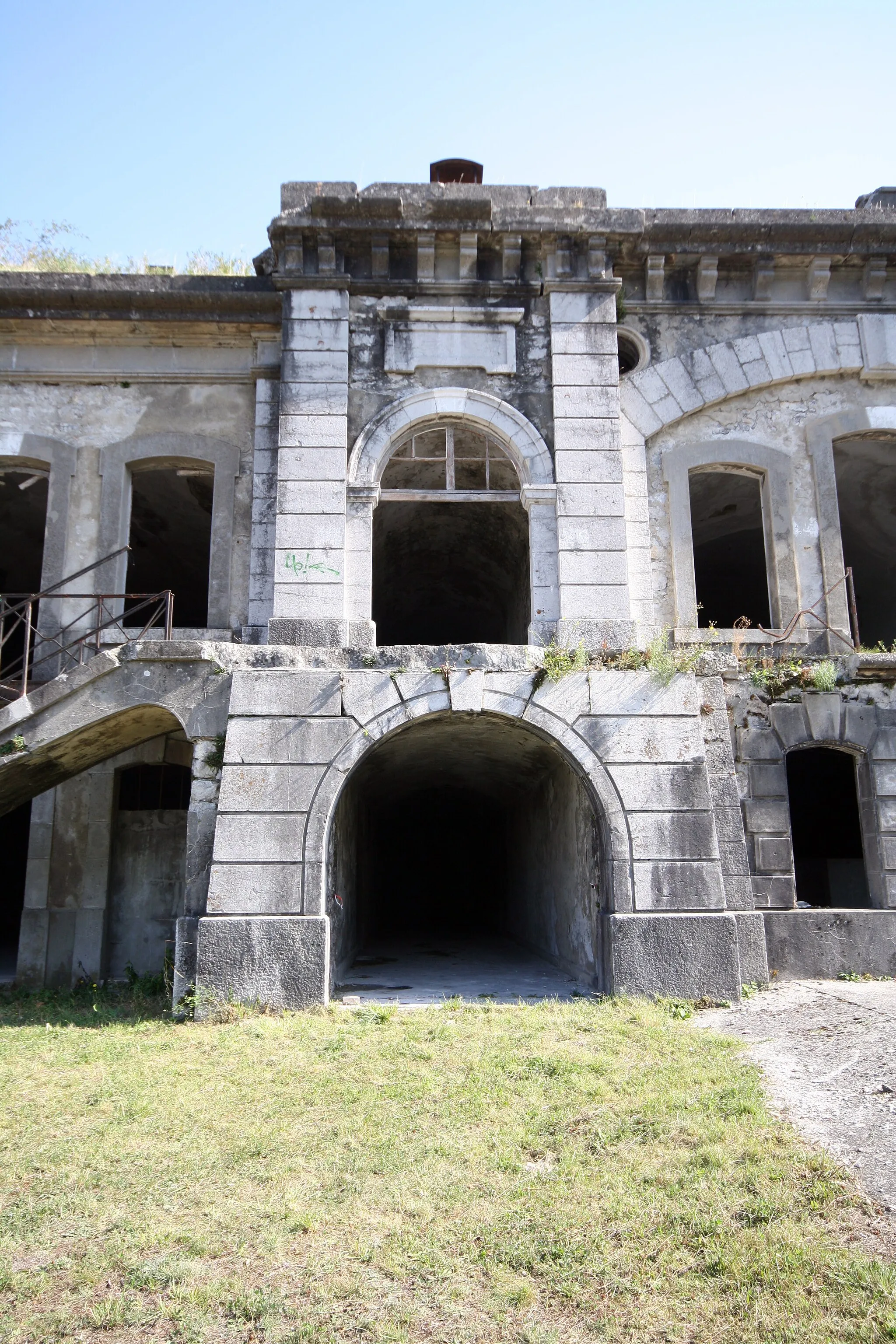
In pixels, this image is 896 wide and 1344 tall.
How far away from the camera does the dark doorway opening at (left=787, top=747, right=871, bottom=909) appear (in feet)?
44.3

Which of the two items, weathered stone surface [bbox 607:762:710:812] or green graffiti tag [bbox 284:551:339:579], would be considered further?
green graffiti tag [bbox 284:551:339:579]

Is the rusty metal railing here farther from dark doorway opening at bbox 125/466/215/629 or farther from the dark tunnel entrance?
the dark tunnel entrance

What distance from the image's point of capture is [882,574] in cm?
1373

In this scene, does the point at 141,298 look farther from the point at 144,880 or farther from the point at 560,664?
the point at 144,880

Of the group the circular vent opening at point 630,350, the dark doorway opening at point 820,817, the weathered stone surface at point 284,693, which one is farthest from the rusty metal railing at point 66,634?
the dark doorway opening at point 820,817

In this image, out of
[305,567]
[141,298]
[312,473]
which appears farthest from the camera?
[141,298]

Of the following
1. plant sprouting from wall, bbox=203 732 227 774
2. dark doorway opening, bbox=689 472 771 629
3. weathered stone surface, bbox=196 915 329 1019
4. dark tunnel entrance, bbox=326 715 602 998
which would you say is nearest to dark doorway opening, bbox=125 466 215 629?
plant sprouting from wall, bbox=203 732 227 774

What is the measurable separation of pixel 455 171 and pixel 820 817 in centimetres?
1035

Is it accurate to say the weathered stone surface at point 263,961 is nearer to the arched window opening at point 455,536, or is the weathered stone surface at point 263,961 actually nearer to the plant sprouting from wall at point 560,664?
the plant sprouting from wall at point 560,664

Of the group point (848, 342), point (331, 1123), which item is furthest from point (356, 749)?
point (848, 342)

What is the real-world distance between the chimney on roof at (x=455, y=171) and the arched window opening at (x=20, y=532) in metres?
6.08

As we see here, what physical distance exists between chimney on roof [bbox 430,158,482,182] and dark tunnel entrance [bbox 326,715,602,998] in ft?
22.9

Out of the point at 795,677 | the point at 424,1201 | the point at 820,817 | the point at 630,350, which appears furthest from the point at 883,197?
the point at 424,1201

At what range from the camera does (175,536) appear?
1418 cm
